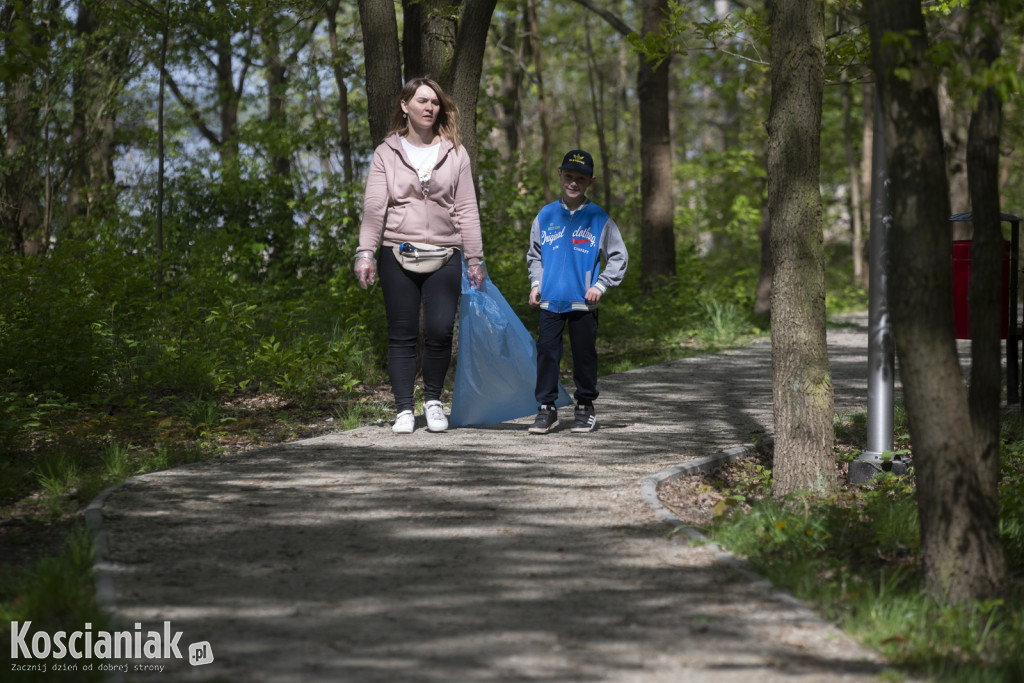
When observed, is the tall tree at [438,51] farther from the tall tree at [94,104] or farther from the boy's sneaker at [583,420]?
the tall tree at [94,104]

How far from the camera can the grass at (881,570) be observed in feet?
11.0

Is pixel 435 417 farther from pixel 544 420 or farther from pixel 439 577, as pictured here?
pixel 439 577

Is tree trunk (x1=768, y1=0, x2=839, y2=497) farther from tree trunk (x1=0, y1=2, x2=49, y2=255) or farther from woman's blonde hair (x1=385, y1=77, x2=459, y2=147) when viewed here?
tree trunk (x1=0, y1=2, x2=49, y2=255)

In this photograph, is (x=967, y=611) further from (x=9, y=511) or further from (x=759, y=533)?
(x=9, y=511)

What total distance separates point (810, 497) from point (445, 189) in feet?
9.90

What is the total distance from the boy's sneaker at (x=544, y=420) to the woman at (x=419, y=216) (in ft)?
2.82

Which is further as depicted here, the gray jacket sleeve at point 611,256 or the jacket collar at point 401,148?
the gray jacket sleeve at point 611,256

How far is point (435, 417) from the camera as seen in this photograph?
23.1 feet

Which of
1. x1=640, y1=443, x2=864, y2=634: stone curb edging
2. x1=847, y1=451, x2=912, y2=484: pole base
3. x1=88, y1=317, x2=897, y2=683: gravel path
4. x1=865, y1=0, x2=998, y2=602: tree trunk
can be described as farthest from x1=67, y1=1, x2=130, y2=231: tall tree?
x1=865, y1=0, x2=998, y2=602: tree trunk

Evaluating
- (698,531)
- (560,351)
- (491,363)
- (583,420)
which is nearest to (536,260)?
(560,351)

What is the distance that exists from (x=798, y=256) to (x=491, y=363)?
246 centimetres

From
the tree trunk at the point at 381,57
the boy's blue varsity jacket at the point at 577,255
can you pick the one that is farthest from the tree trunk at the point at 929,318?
the tree trunk at the point at 381,57

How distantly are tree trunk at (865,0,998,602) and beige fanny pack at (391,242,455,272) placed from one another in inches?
133

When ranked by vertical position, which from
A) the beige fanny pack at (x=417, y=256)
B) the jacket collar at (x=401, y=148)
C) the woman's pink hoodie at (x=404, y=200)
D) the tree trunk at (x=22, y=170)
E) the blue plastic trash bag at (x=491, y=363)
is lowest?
the blue plastic trash bag at (x=491, y=363)
